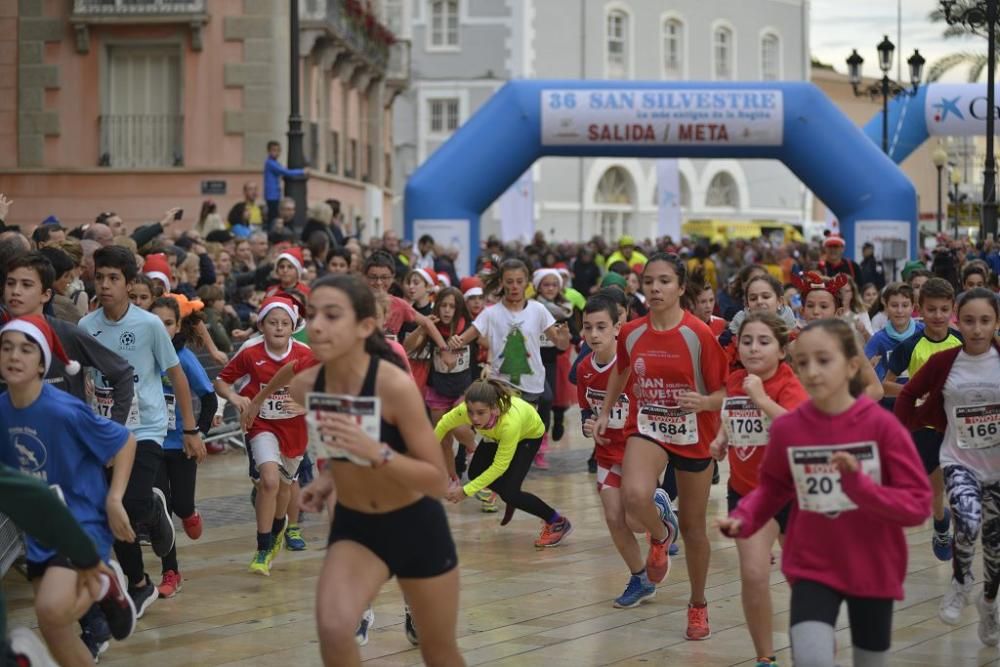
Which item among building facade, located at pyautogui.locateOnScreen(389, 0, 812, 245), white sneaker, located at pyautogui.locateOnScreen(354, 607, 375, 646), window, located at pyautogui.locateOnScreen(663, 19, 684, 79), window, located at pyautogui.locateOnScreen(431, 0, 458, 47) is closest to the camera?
white sneaker, located at pyautogui.locateOnScreen(354, 607, 375, 646)

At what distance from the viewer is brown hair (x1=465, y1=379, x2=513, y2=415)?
35.4 feet

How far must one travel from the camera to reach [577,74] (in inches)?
2429

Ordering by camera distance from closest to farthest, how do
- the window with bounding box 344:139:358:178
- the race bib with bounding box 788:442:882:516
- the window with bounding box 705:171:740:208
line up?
the race bib with bounding box 788:442:882:516
the window with bounding box 344:139:358:178
the window with bounding box 705:171:740:208

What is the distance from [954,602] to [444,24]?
54.8 metres

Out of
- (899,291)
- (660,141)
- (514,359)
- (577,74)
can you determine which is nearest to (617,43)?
(577,74)

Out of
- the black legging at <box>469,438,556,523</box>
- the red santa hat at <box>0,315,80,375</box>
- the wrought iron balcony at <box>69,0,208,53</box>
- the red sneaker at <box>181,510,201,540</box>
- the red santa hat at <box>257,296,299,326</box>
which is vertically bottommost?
the red sneaker at <box>181,510,201,540</box>

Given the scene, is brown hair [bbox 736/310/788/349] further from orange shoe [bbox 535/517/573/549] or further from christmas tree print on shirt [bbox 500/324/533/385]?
christmas tree print on shirt [bbox 500/324/533/385]

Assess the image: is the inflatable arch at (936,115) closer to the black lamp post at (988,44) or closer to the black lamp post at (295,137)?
the black lamp post at (988,44)

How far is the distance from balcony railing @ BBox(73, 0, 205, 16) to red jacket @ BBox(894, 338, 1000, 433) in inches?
904

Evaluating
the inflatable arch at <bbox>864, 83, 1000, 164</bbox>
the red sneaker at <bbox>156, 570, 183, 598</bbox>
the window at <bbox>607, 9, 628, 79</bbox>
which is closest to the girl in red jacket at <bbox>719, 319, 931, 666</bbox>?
the red sneaker at <bbox>156, 570, 183, 598</bbox>

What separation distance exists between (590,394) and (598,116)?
14.8 m

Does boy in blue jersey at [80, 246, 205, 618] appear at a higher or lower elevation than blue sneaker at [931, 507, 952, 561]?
higher

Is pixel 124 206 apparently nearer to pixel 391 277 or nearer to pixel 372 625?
pixel 391 277

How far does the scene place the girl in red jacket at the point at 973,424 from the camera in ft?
26.9
